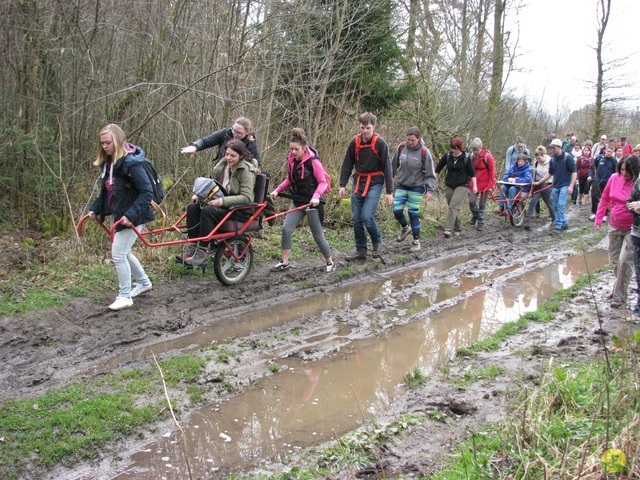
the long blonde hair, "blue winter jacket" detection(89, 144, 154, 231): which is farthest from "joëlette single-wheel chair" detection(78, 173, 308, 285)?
the long blonde hair

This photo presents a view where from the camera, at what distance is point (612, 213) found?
6902 mm

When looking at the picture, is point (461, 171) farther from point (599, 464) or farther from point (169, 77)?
point (599, 464)

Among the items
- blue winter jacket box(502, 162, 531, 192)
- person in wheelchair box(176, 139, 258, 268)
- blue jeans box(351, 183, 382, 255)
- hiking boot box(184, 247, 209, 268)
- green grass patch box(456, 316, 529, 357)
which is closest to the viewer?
green grass patch box(456, 316, 529, 357)

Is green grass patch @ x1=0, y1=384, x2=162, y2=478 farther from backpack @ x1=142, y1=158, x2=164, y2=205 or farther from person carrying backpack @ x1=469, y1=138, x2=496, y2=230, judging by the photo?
person carrying backpack @ x1=469, y1=138, x2=496, y2=230

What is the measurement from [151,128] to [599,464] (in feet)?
27.9

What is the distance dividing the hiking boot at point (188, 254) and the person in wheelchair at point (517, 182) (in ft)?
28.6

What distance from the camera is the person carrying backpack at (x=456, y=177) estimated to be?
11023mm

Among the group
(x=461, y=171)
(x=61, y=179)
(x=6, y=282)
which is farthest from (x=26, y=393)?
(x=461, y=171)

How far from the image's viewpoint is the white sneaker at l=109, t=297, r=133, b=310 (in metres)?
6.05

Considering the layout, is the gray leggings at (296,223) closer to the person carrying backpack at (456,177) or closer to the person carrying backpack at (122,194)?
Result: the person carrying backpack at (122,194)

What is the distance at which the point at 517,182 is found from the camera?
13320 millimetres

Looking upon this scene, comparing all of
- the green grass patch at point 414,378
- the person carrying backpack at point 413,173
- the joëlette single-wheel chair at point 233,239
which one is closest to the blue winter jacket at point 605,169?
the person carrying backpack at point 413,173

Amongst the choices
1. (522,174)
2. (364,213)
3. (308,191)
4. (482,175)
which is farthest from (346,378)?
(522,174)

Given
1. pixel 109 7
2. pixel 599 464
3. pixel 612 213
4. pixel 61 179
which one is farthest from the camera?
pixel 109 7
